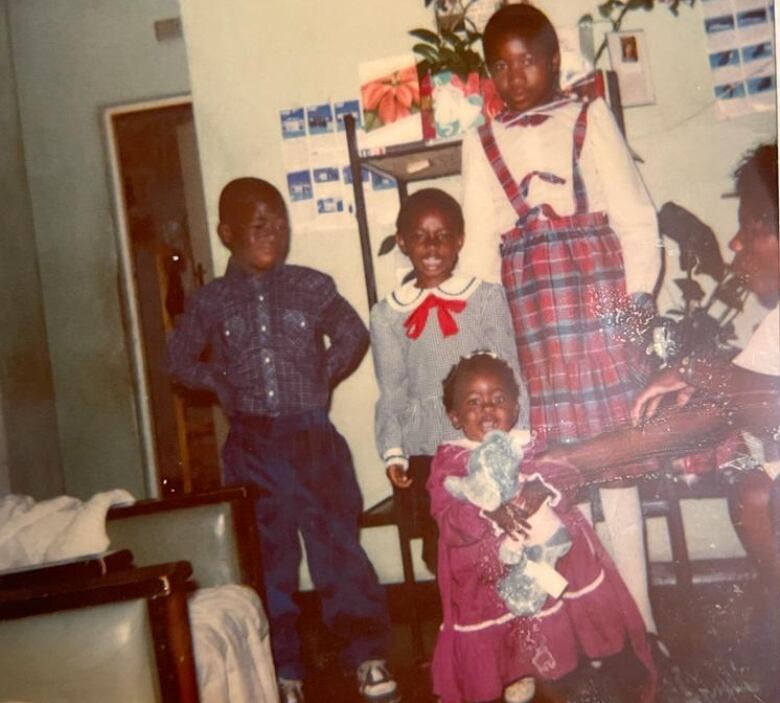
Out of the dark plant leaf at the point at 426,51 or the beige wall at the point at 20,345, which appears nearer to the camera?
the dark plant leaf at the point at 426,51

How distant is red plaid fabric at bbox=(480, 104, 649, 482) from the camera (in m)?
1.52

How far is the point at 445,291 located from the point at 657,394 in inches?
18.0

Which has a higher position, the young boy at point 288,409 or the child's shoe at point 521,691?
the young boy at point 288,409

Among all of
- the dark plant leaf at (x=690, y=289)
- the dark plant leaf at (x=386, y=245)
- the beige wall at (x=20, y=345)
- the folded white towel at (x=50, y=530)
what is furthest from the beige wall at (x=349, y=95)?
the folded white towel at (x=50, y=530)

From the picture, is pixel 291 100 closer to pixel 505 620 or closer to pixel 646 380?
pixel 646 380

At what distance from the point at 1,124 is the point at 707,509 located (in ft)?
5.42

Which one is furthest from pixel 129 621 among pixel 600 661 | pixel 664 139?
pixel 664 139

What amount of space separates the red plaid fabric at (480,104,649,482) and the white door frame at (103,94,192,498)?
804 millimetres

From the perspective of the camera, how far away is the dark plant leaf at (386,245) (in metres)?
1.57

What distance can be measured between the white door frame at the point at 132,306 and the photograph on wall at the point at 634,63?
987 mm

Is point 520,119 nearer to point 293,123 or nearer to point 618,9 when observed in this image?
point 618,9

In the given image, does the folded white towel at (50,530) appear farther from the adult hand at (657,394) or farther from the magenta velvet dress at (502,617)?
the adult hand at (657,394)

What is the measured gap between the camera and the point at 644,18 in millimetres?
1521

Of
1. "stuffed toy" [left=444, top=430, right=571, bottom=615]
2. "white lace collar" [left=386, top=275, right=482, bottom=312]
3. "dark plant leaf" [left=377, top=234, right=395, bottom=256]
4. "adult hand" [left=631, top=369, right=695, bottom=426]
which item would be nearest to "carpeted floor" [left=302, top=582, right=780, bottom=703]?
"stuffed toy" [left=444, top=430, right=571, bottom=615]
